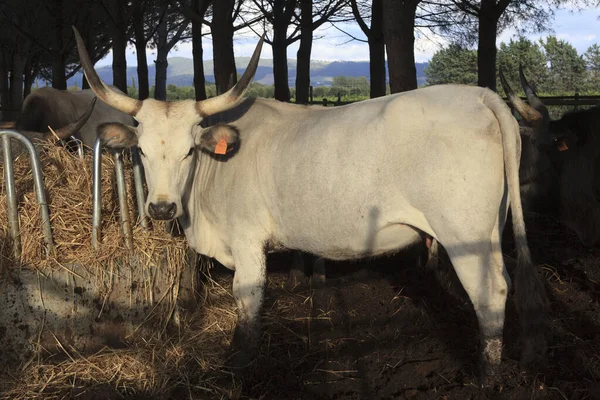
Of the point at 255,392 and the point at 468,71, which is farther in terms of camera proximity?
the point at 468,71

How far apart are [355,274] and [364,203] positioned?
2556mm

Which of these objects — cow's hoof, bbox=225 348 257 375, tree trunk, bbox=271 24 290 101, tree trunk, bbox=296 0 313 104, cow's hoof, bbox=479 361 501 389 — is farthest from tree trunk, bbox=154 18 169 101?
cow's hoof, bbox=479 361 501 389

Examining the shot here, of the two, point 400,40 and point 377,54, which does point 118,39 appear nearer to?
point 377,54

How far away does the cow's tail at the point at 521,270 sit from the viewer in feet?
14.1

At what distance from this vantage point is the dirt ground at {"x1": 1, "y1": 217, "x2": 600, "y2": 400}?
14.8ft

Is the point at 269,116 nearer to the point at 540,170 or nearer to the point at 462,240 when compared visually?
the point at 462,240

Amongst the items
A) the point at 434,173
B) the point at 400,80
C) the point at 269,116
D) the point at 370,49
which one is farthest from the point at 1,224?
the point at 370,49

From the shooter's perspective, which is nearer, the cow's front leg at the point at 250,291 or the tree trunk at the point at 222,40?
the cow's front leg at the point at 250,291

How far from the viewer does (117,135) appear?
5082 mm

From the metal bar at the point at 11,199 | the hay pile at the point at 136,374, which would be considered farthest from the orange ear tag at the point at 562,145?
the metal bar at the point at 11,199

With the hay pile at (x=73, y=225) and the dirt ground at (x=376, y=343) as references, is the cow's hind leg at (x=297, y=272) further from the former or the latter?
the hay pile at (x=73, y=225)

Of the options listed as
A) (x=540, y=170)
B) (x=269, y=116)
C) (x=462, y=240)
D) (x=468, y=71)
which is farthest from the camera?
(x=468, y=71)

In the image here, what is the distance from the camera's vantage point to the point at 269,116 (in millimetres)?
5457

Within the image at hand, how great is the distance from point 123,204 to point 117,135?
0.60 m
